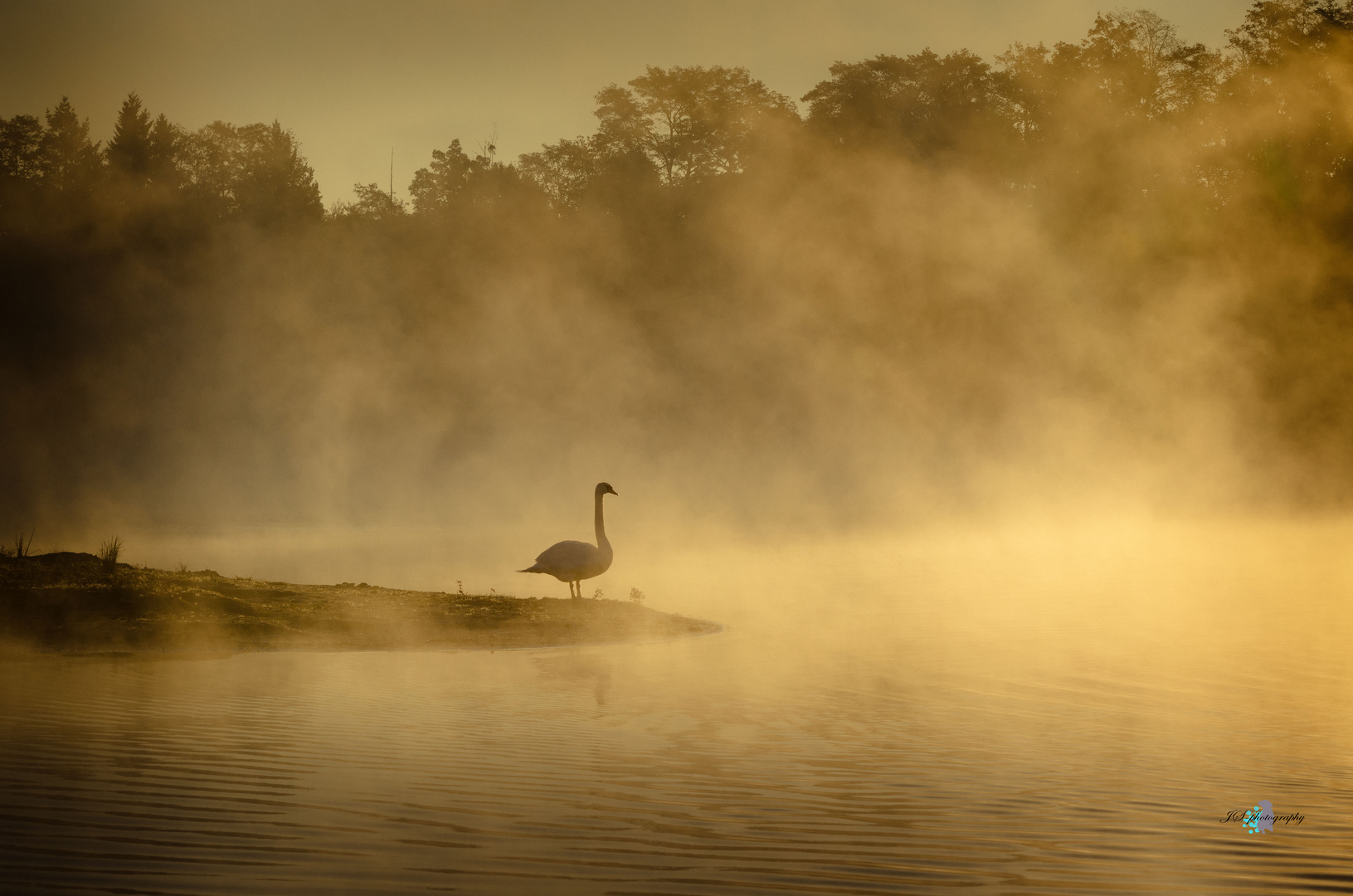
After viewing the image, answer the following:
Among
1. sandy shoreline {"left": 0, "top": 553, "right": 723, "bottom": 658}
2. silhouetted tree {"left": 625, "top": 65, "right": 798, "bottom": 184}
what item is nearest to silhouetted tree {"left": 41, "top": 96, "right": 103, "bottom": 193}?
silhouetted tree {"left": 625, "top": 65, "right": 798, "bottom": 184}

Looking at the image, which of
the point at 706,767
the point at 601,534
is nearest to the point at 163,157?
the point at 601,534

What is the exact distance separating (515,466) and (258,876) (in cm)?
4724

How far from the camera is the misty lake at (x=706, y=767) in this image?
557 centimetres

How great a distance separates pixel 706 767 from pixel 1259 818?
10.4 feet

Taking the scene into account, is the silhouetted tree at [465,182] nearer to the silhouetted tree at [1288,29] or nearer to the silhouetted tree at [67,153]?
the silhouetted tree at [67,153]

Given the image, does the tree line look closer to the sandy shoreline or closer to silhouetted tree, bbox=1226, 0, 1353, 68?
silhouetted tree, bbox=1226, 0, 1353, 68

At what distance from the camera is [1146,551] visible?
27.6 meters

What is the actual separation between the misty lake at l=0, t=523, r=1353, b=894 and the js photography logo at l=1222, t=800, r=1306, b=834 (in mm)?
53

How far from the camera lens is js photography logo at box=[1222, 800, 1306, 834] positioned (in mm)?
6344

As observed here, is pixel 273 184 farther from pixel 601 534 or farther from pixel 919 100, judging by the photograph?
pixel 601 534

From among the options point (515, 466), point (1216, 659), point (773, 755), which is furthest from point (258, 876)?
point (515, 466)

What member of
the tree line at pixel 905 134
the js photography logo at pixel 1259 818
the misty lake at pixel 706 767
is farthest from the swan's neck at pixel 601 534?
the tree line at pixel 905 134

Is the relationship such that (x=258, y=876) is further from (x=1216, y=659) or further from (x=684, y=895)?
(x=1216, y=659)

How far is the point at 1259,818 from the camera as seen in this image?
21.4ft
